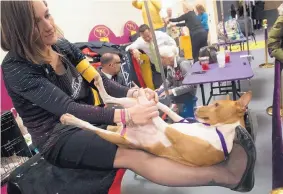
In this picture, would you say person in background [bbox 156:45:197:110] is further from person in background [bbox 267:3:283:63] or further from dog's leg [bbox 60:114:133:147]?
dog's leg [bbox 60:114:133:147]

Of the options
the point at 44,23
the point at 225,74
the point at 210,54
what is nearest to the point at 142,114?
the point at 44,23

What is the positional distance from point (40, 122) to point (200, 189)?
1.23 metres

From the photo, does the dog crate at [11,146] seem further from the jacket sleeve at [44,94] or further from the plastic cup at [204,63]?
the plastic cup at [204,63]

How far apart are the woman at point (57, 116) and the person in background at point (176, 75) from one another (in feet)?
4.25

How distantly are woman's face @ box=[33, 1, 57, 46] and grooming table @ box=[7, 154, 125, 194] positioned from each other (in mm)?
457

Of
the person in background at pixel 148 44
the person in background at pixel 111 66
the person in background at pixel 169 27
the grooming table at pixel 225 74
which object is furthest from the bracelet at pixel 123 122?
the person in background at pixel 169 27

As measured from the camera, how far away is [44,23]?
3.21ft

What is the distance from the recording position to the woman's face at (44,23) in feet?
3.10

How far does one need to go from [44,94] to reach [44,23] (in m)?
0.24

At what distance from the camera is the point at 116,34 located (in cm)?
433

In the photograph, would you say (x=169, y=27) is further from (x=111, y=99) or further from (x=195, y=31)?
(x=111, y=99)

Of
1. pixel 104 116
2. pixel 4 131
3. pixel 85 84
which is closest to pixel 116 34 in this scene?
pixel 4 131

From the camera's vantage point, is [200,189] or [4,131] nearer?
[4,131]

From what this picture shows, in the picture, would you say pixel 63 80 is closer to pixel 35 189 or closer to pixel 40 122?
pixel 40 122
